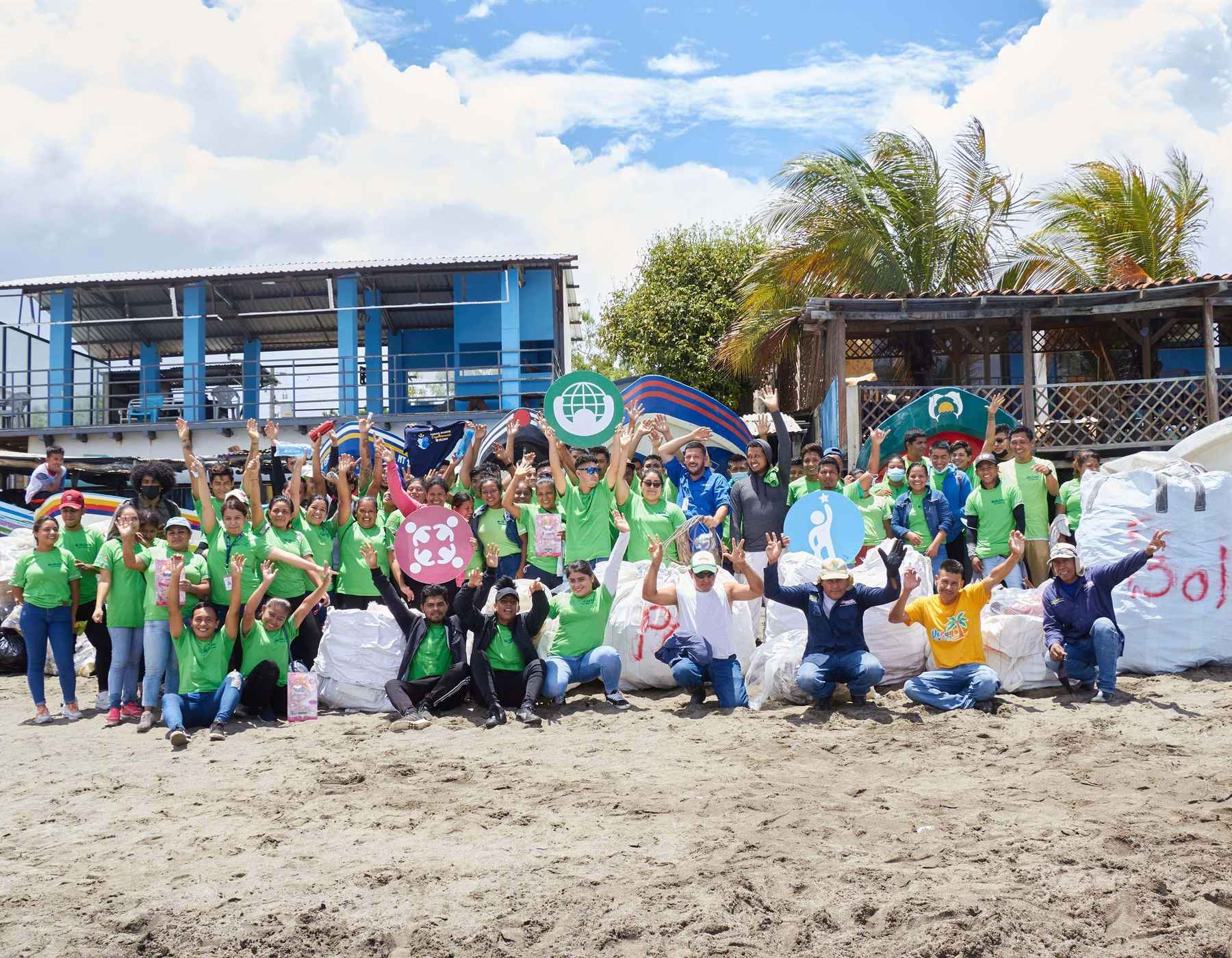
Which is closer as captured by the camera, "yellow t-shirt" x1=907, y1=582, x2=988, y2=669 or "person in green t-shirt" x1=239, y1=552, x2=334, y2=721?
"yellow t-shirt" x1=907, y1=582, x2=988, y2=669

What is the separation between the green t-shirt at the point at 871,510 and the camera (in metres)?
7.84

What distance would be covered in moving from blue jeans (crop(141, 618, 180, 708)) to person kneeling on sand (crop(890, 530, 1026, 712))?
445 centimetres

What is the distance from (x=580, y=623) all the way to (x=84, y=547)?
3.36m

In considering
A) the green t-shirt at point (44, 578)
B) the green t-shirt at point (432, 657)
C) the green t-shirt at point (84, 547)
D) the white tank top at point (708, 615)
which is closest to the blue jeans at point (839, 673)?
the white tank top at point (708, 615)

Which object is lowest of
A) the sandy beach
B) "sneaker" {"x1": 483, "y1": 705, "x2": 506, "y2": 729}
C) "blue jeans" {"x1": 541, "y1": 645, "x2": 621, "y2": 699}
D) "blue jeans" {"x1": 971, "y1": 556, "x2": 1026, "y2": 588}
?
the sandy beach

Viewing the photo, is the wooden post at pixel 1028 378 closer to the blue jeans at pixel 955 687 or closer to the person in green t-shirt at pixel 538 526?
the blue jeans at pixel 955 687

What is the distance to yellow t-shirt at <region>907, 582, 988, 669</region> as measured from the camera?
663 cm

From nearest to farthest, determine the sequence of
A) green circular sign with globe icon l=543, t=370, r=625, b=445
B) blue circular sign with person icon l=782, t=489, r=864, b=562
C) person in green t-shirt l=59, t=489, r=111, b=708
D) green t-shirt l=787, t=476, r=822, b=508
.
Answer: blue circular sign with person icon l=782, t=489, r=864, b=562 → person in green t-shirt l=59, t=489, r=111, b=708 → green t-shirt l=787, t=476, r=822, b=508 → green circular sign with globe icon l=543, t=370, r=625, b=445

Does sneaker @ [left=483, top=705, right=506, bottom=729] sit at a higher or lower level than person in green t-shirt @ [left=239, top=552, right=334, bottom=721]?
lower

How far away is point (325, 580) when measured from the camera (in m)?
7.10

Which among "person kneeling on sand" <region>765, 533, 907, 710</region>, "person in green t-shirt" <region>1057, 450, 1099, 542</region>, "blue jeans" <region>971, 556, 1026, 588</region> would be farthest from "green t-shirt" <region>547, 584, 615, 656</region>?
"person in green t-shirt" <region>1057, 450, 1099, 542</region>

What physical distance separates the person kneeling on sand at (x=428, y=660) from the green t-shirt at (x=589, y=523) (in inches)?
38.8

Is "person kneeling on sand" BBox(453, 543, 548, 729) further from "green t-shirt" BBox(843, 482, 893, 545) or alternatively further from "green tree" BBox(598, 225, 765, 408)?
"green tree" BBox(598, 225, 765, 408)

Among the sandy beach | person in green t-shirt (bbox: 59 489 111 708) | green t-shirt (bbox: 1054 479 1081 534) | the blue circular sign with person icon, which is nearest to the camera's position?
the sandy beach
